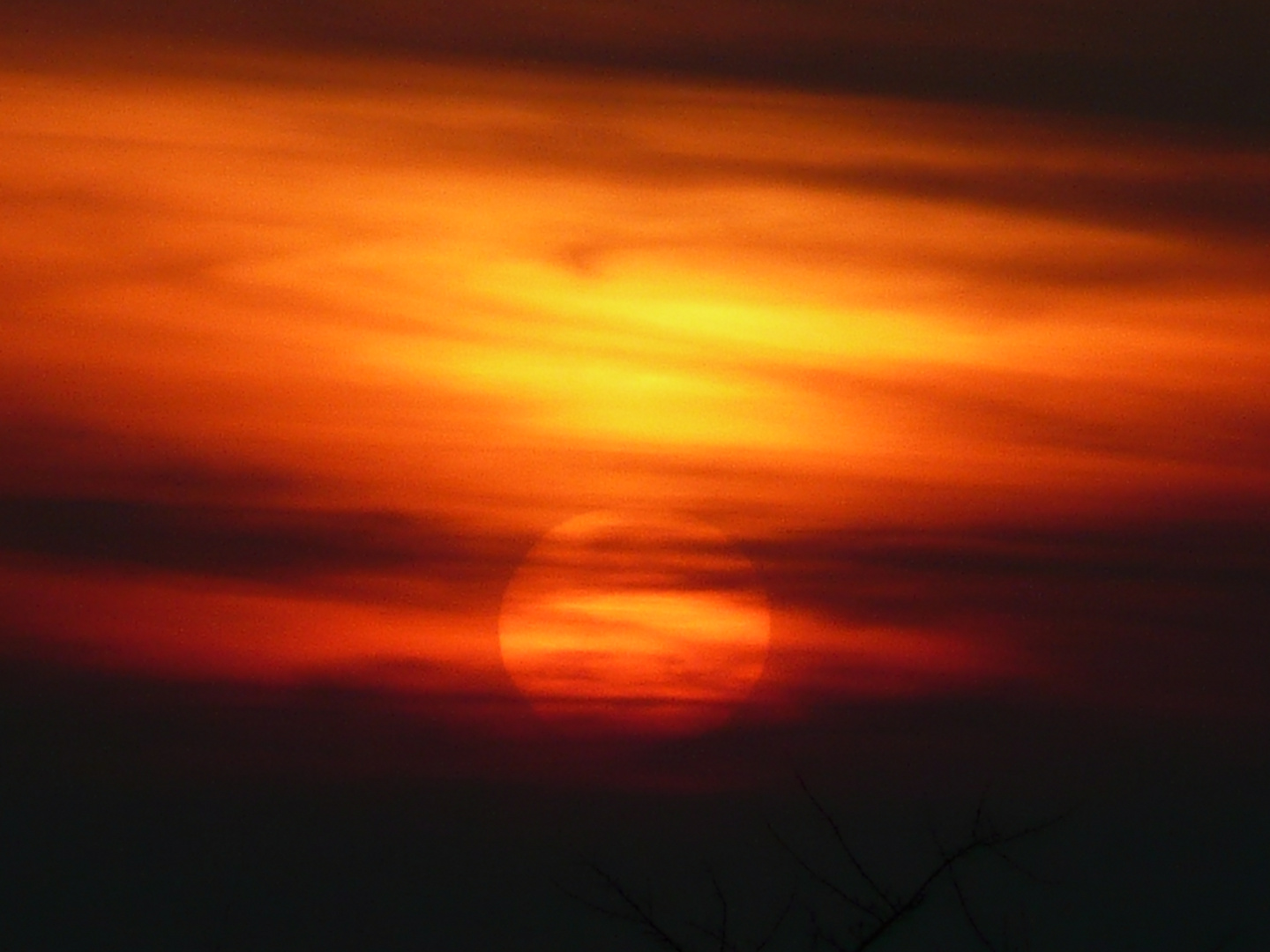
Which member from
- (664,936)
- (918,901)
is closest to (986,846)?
(918,901)

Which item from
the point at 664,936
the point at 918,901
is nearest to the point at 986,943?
the point at 918,901

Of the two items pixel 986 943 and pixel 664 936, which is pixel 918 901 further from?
pixel 664 936

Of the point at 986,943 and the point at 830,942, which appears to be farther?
the point at 830,942

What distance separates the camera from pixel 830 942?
1005cm

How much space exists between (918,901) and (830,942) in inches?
21.9

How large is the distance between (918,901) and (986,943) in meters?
0.44

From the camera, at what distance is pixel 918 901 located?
9.74 m

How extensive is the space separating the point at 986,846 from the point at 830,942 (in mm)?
890

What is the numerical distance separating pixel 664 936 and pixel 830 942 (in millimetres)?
814

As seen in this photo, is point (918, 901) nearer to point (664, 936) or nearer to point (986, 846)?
point (986, 846)

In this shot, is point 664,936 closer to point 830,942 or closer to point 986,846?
point 830,942

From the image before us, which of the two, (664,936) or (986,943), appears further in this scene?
(664,936)

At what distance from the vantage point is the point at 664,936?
1016 cm
